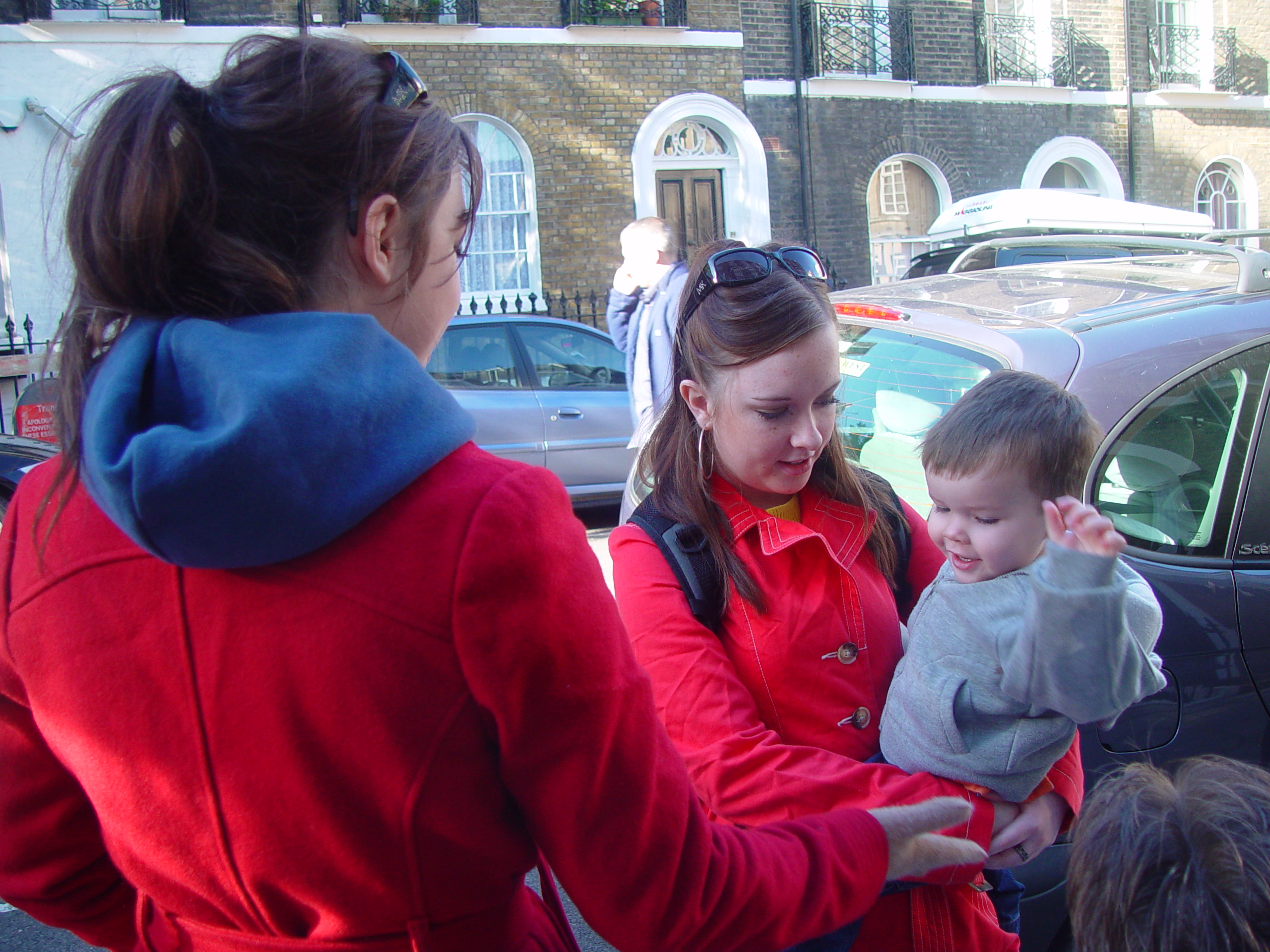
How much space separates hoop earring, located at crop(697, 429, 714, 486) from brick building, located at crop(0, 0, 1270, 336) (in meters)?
10.0

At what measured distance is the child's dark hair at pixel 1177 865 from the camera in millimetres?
1091

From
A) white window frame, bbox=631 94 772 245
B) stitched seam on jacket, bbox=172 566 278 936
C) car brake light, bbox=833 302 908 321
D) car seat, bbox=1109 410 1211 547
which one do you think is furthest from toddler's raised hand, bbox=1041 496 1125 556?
white window frame, bbox=631 94 772 245

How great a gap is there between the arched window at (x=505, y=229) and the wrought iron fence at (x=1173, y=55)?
10893mm

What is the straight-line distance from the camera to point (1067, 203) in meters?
10.0

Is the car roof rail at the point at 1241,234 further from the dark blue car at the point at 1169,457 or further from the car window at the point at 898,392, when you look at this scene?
the car window at the point at 898,392

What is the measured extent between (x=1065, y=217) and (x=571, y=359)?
5442 millimetres

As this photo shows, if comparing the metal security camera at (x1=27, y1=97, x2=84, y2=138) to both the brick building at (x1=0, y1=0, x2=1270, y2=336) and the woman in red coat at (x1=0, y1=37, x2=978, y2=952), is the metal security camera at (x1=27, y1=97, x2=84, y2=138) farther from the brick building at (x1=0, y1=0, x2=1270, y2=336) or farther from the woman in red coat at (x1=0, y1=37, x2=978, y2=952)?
the woman in red coat at (x1=0, y1=37, x2=978, y2=952)

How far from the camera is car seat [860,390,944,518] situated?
264 cm

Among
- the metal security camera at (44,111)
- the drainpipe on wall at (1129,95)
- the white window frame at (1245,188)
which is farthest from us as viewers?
the white window frame at (1245,188)

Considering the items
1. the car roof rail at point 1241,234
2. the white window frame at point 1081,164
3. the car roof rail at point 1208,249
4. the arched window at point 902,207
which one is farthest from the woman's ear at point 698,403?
the white window frame at point 1081,164

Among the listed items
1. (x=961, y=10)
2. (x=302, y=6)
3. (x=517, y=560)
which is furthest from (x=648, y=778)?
(x=961, y=10)

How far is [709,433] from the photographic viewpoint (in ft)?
5.75

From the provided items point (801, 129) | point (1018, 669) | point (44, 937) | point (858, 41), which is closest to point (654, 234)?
point (44, 937)

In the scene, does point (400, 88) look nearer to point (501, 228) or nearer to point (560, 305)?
point (560, 305)
